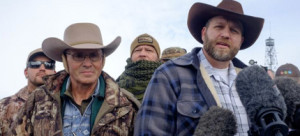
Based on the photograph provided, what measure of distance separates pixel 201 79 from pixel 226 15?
2.36 ft

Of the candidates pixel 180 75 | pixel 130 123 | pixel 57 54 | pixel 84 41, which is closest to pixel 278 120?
pixel 180 75

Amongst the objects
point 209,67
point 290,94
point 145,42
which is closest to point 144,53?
point 145,42

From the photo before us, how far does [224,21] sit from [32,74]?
3.24 metres

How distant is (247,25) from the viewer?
3.17 metres

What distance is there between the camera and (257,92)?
1.54 m

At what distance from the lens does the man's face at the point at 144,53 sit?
4879 mm

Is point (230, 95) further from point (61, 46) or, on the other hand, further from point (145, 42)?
point (145, 42)

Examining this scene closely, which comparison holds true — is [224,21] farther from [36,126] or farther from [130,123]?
[36,126]

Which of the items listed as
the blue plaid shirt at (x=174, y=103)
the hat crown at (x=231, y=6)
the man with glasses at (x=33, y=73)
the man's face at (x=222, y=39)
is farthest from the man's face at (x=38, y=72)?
the hat crown at (x=231, y=6)

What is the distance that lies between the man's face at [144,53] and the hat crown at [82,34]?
1315mm

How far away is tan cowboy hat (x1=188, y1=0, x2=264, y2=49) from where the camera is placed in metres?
2.90

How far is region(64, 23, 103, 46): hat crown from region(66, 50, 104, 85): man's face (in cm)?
16

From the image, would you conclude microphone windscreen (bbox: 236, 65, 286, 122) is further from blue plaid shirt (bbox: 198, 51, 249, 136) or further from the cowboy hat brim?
the cowboy hat brim

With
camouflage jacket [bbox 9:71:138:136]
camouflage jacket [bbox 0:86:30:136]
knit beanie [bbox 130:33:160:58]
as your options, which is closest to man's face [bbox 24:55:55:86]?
camouflage jacket [bbox 0:86:30:136]
